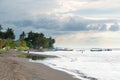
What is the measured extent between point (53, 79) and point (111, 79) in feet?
20.5

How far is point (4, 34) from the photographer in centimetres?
16912

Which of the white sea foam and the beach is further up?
the beach

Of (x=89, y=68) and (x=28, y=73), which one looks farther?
(x=89, y=68)

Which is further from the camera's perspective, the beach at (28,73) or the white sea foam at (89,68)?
the white sea foam at (89,68)

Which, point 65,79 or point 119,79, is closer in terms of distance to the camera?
point 65,79

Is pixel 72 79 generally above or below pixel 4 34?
below

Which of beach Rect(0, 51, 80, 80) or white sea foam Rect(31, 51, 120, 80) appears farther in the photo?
white sea foam Rect(31, 51, 120, 80)

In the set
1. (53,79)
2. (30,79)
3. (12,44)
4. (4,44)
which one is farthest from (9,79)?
(12,44)

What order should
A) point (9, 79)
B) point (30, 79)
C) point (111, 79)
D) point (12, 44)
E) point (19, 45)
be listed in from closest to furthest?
point (9, 79) < point (30, 79) < point (111, 79) < point (12, 44) < point (19, 45)

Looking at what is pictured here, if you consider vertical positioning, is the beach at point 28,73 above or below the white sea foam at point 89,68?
above

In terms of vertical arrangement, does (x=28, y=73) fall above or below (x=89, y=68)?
above

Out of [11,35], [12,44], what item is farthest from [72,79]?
Answer: [11,35]

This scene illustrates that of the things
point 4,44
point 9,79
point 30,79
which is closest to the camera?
point 9,79

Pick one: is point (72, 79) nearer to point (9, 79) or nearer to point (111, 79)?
point (111, 79)
